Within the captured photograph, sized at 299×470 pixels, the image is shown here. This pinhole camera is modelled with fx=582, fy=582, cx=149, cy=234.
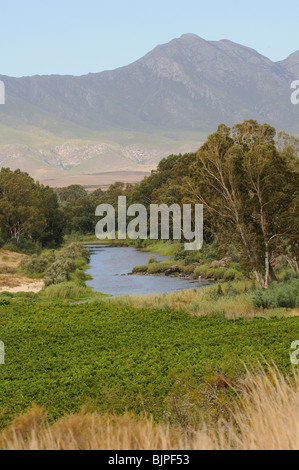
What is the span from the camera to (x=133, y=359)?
13.7 meters


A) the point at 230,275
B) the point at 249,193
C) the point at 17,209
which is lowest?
the point at 230,275

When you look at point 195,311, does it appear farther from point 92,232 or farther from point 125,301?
point 92,232

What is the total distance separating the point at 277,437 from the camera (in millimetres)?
4578

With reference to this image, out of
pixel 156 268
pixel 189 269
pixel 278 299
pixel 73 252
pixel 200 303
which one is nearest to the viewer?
pixel 278 299

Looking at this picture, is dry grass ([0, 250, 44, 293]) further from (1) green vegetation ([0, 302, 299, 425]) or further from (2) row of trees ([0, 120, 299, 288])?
(1) green vegetation ([0, 302, 299, 425])

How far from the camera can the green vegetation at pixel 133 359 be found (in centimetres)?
987

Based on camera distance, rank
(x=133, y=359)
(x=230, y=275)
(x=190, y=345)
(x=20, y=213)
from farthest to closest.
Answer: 1. (x=20, y=213)
2. (x=230, y=275)
3. (x=190, y=345)
4. (x=133, y=359)

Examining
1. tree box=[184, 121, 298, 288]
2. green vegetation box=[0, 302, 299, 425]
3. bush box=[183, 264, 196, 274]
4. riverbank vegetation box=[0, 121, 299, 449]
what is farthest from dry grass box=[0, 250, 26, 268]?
green vegetation box=[0, 302, 299, 425]

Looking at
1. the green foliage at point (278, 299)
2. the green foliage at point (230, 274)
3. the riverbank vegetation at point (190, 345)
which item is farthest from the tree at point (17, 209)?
the green foliage at point (278, 299)

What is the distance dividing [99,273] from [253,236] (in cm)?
2126

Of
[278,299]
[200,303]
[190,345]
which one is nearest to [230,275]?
[200,303]

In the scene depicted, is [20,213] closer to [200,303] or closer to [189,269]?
[189,269]

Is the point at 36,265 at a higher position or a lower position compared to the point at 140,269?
higher

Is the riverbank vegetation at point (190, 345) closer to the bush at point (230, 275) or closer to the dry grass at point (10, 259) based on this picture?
the bush at point (230, 275)
